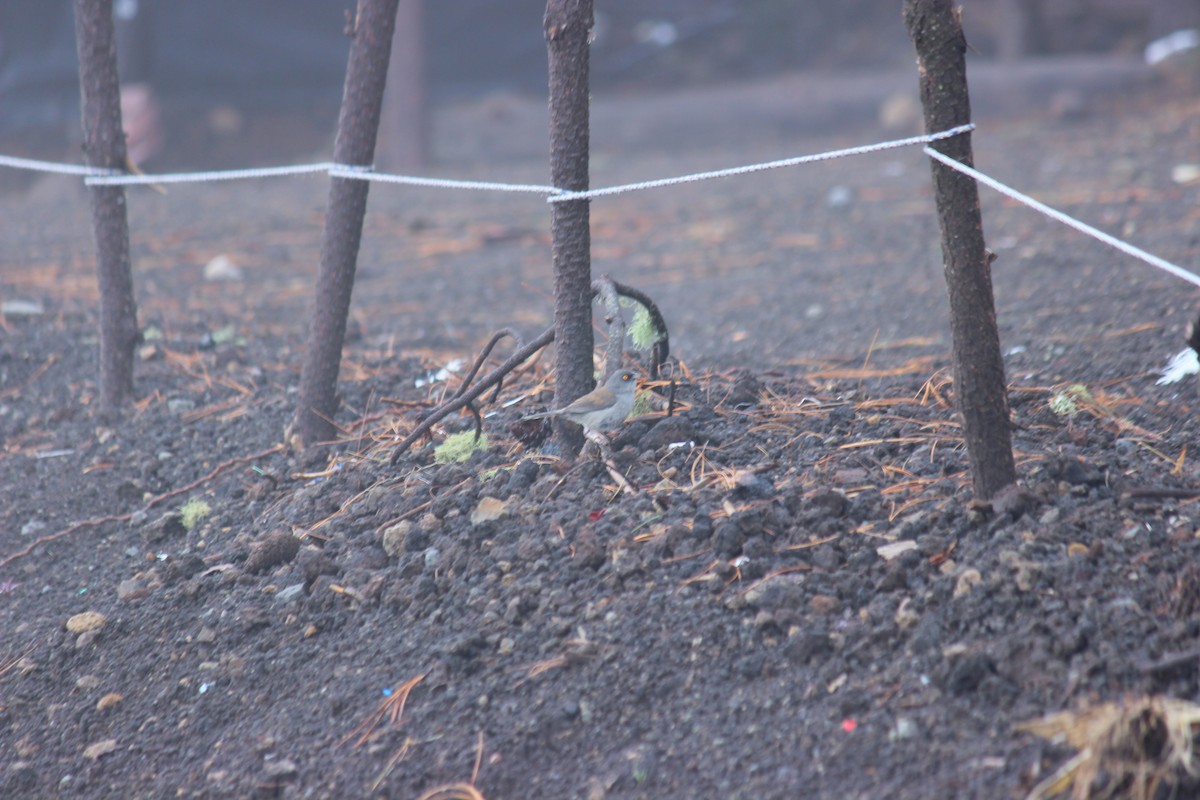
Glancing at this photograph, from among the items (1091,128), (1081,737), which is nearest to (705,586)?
(1081,737)

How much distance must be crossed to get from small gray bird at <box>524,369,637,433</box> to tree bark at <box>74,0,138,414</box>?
2.04 meters

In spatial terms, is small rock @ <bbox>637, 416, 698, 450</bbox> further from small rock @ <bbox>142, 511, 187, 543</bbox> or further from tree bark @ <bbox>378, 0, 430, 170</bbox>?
tree bark @ <bbox>378, 0, 430, 170</bbox>

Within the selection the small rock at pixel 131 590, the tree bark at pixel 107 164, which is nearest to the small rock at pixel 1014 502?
the small rock at pixel 131 590

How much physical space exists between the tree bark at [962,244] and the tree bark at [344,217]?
167cm

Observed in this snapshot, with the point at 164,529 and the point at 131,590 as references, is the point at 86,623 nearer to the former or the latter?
the point at 131,590

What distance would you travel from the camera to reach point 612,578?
231 centimetres

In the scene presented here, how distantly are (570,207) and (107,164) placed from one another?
Answer: 2051 mm

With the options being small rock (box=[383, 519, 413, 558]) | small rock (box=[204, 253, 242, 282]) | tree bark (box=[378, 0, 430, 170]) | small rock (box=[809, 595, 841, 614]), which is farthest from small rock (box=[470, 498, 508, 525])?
tree bark (box=[378, 0, 430, 170])

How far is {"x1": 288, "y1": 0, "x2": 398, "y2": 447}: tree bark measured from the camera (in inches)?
126

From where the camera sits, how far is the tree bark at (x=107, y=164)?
12.3 ft

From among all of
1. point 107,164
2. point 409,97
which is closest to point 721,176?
point 107,164

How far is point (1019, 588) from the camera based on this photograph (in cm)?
204

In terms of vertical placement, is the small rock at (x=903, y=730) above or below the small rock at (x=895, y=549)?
below

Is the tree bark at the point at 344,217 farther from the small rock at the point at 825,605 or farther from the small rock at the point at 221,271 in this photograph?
the small rock at the point at 221,271
